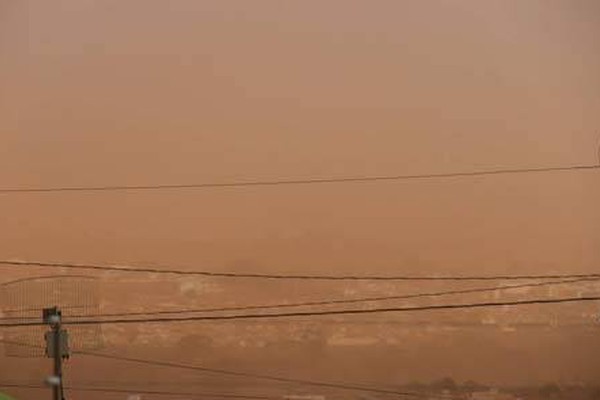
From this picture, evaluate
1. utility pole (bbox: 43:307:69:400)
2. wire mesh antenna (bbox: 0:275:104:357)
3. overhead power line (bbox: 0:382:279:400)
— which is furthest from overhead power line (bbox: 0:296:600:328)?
utility pole (bbox: 43:307:69:400)

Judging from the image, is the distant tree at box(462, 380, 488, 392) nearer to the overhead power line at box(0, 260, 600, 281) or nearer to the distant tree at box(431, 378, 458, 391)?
the distant tree at box(431, 378, 458, 391)

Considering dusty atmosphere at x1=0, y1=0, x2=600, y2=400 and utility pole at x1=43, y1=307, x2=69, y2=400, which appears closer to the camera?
utility pole at x1=43, y1=307, x2=69, y2=400

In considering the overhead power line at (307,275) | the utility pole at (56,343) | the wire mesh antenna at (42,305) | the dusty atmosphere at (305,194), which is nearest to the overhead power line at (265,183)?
the dusty atmosphere at (305,194)

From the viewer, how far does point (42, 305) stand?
14.5m

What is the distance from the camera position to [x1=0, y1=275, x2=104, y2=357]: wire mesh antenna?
14.4 meters

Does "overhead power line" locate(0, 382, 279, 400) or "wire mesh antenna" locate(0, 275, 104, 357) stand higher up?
"wire mesh antenna" locate(0, 275, 104, 357)

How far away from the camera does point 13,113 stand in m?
14.8

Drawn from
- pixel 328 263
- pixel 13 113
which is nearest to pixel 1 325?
pixel 13 113

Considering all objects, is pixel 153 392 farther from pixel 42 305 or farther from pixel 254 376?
pixel 42 305

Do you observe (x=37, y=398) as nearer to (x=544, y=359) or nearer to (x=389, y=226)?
(x=389, y=226)

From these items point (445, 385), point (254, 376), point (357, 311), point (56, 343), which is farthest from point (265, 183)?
point (56, 343)

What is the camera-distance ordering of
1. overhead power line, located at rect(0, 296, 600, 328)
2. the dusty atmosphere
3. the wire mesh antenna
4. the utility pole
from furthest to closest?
overhead power line, located at rect(0, 296, 600, 328), the dusty atmosphere, the wire mesh antenna, the utility pole

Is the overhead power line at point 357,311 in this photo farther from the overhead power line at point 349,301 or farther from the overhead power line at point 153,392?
the overhead power line at point 153,392

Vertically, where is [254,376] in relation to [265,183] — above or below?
below
